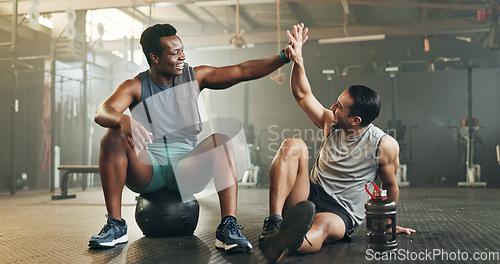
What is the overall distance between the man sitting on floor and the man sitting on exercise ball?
0.93 ft

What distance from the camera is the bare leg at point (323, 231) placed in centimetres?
183

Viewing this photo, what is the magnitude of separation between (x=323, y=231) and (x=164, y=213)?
89 centimetres

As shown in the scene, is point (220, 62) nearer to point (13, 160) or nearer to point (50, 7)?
point (50, 7)

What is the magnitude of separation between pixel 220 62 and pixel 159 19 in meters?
2.00

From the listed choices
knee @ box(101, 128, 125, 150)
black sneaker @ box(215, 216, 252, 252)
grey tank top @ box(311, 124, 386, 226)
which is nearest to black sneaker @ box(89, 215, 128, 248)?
knee @ box(101, 128, 125, 150)

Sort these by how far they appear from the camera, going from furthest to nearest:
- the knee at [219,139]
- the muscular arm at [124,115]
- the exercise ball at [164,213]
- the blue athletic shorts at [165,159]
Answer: the exercise ball at [164,213], the blue athletic shorts at [165,159], the knee at [219,139], the muscular arm at [124,115]

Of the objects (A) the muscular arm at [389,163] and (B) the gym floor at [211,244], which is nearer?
(B) the gym floor at [211,244]

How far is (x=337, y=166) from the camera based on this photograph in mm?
2059

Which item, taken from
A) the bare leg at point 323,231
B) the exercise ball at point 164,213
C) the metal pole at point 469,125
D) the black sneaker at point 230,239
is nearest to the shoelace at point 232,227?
the black sneaker at point 230,239

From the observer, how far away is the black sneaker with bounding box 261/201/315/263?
1526 millimetres

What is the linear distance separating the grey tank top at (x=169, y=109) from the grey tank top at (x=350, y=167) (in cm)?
71

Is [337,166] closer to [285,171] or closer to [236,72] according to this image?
[285,171]

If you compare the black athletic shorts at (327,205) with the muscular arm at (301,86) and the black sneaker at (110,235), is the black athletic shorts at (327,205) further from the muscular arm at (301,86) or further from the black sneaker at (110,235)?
the black sneaker at (110,235)

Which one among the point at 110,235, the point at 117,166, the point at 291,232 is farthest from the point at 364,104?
the point at 110,235
